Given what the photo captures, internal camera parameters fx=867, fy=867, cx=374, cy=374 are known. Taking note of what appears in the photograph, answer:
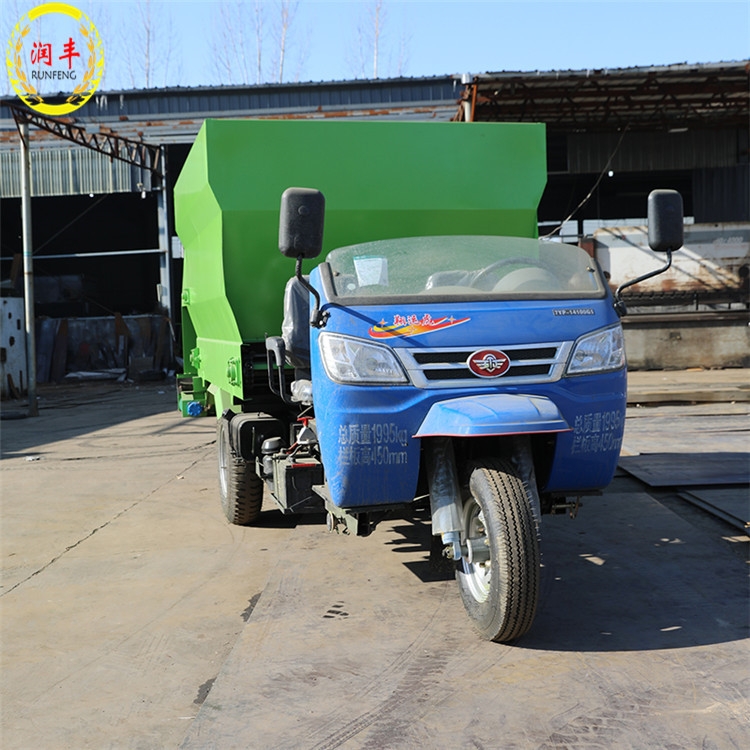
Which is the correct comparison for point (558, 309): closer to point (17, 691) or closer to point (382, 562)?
point (382, 562)

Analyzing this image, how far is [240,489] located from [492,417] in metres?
3.08

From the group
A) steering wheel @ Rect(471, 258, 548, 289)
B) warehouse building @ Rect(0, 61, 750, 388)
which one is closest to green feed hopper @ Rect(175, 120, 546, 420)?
steering wheel @ Rect(471, 258, 548, 289)

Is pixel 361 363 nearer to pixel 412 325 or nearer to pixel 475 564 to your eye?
pixel 412 325

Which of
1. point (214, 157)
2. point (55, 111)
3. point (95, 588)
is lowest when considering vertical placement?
point (95, 588)

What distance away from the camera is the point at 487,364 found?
4270 millimetres

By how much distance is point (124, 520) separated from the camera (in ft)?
23.2

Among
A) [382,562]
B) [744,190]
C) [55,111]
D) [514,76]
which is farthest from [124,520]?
[744,190]

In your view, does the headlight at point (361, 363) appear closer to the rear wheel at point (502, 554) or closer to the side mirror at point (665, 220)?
the rear wheel at point (502, 554)

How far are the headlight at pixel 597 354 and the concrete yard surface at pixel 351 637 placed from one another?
1.27m

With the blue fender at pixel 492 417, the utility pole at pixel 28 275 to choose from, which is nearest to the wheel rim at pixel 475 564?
the blue fender at pixel 492 417

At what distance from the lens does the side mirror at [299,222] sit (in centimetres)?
433

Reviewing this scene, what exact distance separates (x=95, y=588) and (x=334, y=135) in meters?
3.54

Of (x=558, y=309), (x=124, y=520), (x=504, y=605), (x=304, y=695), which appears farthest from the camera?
(x=124, y=520)

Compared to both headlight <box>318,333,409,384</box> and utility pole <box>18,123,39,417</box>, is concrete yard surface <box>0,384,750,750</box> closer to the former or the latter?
headlight <box>318,333,409,384</box>
